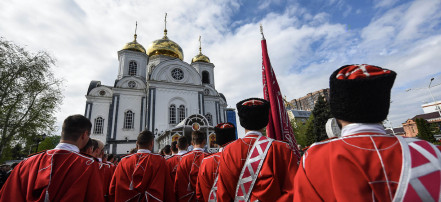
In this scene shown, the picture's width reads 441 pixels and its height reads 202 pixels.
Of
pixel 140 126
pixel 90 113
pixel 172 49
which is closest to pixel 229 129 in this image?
pixel 140 126

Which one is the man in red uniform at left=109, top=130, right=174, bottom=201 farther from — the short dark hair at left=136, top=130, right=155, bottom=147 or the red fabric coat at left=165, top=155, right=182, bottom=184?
the red fabric coat at left=165, top=155, right=182, bottom=184

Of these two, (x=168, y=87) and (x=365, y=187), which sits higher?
(x=168, y=87)

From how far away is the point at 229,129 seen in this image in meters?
4.19

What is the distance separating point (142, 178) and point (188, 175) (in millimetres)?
947

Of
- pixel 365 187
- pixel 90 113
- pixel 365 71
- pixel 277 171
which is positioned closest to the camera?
pixel 365 187

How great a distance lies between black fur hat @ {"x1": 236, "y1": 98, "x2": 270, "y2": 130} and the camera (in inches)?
103

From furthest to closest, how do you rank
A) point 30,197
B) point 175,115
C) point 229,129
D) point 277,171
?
point 175,115, point 229,129, point 277,171, point 30,197

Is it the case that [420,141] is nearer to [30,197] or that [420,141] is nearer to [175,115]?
[30,197]

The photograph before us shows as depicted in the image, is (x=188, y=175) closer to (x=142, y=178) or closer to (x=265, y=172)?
(x=142, y=178)

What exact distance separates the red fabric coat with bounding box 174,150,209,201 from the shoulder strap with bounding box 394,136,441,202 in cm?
335

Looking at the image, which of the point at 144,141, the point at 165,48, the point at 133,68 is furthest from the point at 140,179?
the point at 165,48

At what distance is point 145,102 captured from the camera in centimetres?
2567

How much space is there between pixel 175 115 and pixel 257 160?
22.2 m

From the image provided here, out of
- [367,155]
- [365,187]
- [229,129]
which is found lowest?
[365,187]
